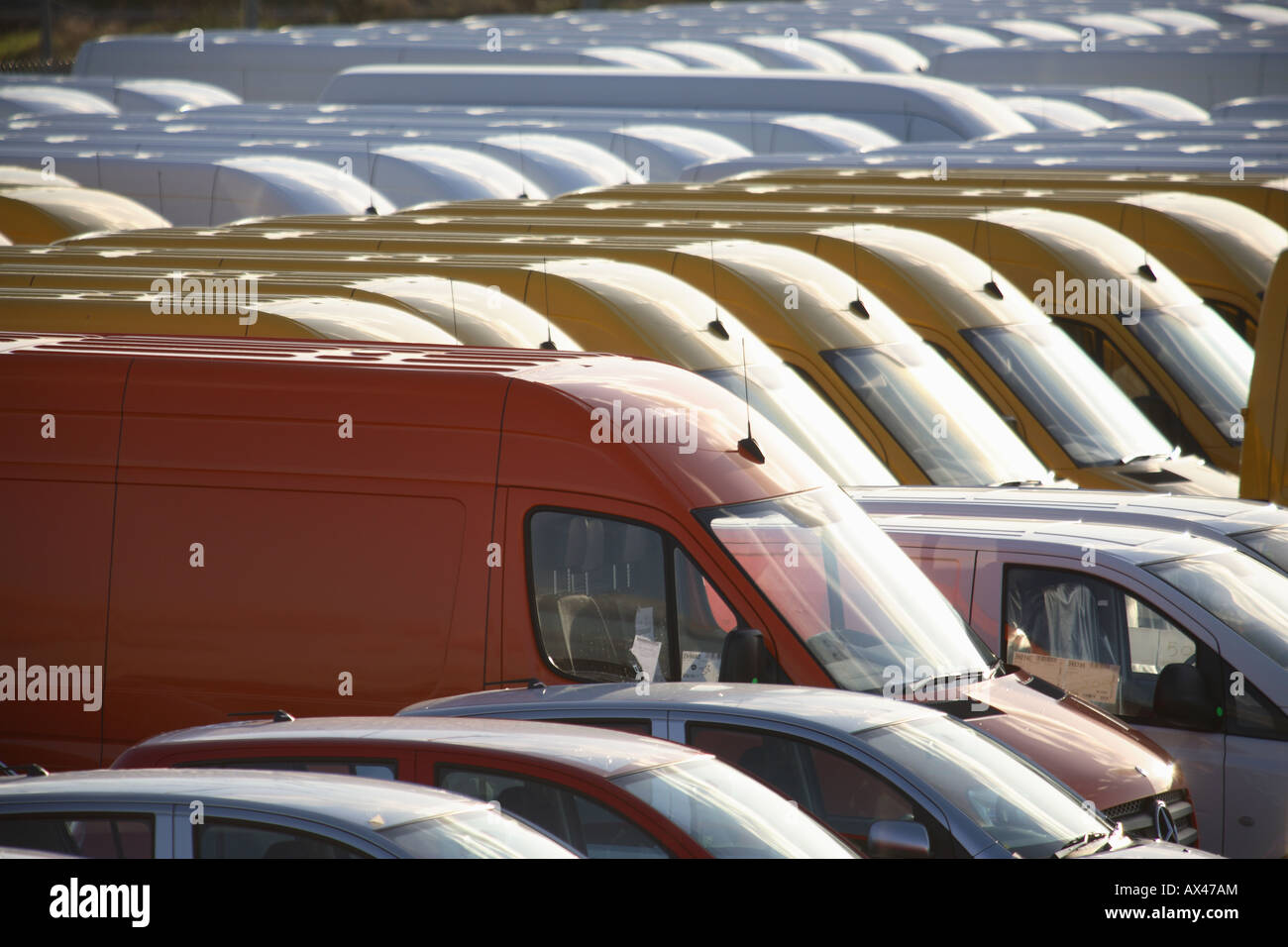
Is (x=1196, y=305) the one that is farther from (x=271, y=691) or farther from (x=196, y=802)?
(x=196, y=802)

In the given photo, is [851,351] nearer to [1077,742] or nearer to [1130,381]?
[1130,381]

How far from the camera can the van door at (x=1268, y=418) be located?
36.1 ft

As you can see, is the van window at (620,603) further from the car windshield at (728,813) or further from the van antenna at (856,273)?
the van antenna at (856,273)

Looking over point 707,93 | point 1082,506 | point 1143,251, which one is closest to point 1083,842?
point 1082,506

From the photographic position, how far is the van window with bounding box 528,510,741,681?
6906 millimetres

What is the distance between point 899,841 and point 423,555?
256 cm

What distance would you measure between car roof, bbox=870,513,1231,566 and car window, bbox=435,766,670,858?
348 centimetres

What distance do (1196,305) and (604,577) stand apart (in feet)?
27.5

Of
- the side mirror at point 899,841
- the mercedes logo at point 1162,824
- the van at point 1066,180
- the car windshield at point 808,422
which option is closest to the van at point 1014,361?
the car windshield at point 808,422

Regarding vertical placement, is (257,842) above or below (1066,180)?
below

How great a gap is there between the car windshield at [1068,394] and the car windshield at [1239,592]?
4048 millimetres

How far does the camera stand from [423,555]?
23.6ft

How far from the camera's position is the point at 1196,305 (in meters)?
14.1
